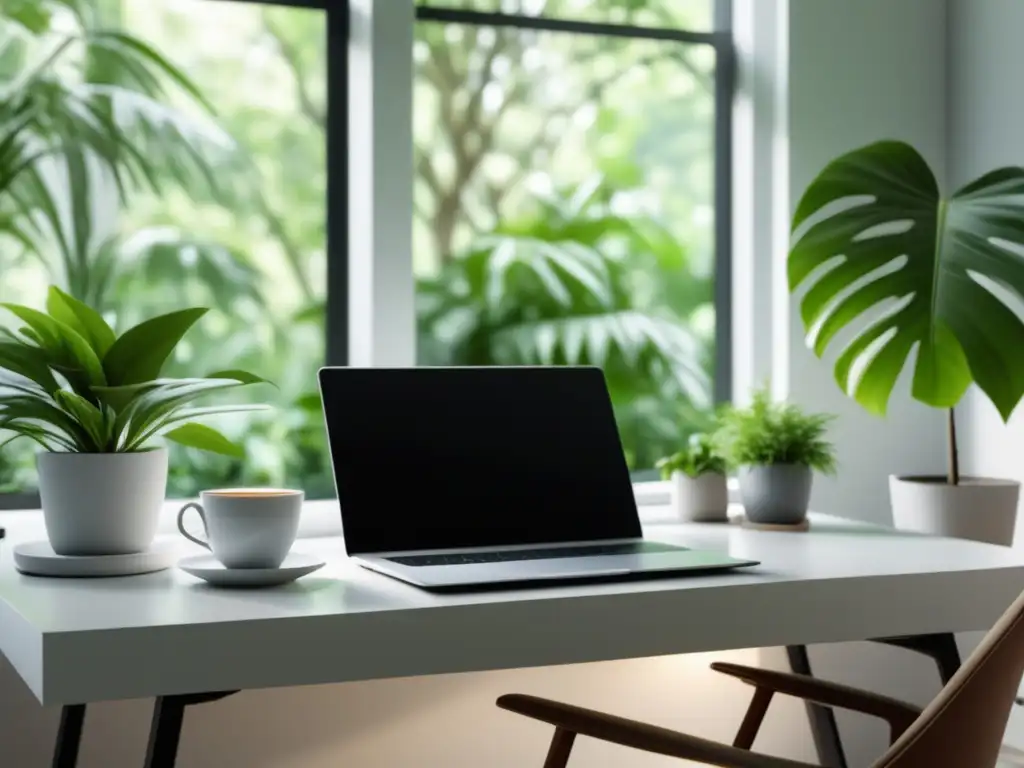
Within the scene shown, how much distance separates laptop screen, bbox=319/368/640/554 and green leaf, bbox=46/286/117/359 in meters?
0.28

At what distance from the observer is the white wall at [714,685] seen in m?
2.25

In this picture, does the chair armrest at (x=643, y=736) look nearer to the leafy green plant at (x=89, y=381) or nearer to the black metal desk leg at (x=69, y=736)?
the leafy green plant at (x=89, y=381)

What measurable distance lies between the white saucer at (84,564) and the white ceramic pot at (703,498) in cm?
92

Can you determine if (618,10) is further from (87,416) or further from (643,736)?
(643,736)

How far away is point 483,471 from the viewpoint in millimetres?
1816

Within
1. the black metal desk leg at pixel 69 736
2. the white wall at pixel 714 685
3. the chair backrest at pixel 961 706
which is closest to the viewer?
the chair backrest at pixel 961 706

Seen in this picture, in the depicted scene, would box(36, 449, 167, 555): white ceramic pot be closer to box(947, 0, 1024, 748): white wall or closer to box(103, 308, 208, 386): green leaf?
box(103, 308, 208, 386): green leaf

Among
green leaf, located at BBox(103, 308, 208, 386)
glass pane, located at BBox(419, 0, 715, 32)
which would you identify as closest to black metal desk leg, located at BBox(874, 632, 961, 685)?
green leaf, located at BBox(103, 308, 208, 386)

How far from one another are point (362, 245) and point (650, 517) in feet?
2.38

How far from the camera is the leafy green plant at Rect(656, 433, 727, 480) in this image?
7.18 ft

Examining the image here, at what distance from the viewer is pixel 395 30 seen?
7.92 feet

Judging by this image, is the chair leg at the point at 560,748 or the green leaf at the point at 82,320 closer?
the chair leg at the point at 560,748

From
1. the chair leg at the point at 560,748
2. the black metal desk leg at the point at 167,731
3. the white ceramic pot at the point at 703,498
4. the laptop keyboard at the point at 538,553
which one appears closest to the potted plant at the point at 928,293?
the white ceramic pot at the point at 703,498

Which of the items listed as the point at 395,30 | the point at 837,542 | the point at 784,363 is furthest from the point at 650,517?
the point at 395,30
